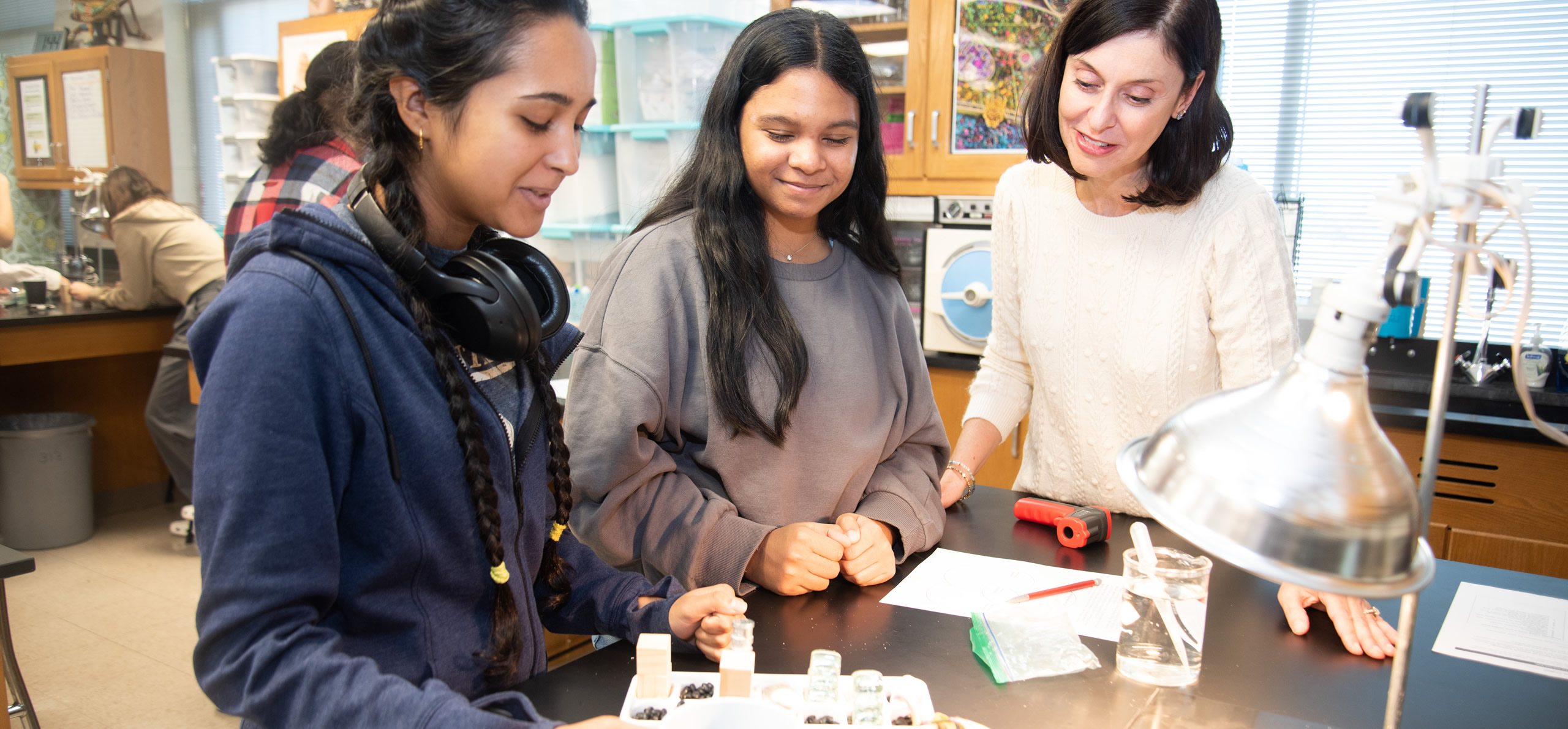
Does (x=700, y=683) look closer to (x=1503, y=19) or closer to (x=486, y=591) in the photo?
(x=486, y=591)

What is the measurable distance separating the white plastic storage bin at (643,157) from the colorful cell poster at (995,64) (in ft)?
2.80

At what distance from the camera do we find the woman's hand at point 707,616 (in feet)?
3.10

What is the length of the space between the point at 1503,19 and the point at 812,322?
2477 mm

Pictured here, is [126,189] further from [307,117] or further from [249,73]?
[307,117]

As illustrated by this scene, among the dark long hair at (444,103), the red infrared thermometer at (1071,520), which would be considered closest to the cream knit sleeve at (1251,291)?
the red infrared thermometer at (1071,520)

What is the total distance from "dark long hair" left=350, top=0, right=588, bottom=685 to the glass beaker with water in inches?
23.7

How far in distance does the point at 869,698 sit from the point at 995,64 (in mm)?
2468

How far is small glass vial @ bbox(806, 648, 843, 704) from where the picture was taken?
2.70 feet

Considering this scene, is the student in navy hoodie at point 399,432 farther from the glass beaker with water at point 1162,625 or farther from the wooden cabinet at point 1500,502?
the wooden cabinet at point 1500,502

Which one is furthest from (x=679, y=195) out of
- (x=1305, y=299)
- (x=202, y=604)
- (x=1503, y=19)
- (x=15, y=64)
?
(x=15, y=64)

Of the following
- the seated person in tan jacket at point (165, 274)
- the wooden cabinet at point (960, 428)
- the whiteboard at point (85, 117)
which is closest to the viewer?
the wooden cabinet at point (960, 428)

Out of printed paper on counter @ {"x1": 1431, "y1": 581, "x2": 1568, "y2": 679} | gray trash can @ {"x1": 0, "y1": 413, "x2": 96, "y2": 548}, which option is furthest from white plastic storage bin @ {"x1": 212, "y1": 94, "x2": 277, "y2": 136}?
printed paper on counter @ {"x1": 1431, "y1": 581, "x2": 1568, "y2": 679}

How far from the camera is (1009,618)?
3.27 ft

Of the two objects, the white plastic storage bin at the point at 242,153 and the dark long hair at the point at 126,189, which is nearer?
the dark long hair at the point at 126,189
